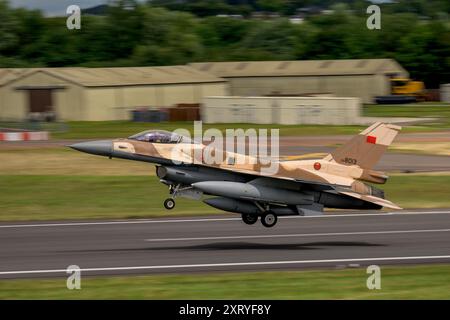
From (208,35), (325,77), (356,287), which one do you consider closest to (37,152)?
(356,287)

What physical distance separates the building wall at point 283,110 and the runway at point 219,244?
38.0 m

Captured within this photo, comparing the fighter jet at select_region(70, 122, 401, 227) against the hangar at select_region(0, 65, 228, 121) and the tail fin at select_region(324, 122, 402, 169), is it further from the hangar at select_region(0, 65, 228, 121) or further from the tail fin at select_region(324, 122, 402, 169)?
the hangar at select_region(0, 65, 228, 121)

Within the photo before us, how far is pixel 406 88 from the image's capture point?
100 m

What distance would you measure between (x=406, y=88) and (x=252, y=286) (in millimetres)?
83299

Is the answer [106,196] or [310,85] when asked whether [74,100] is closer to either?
[310,85]

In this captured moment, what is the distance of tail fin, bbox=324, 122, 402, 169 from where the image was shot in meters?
25.9

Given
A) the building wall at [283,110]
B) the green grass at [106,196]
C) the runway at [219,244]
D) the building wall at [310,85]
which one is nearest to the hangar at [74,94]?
the building wall at [283,110]

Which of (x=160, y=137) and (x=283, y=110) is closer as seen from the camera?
(x=160, y=137)

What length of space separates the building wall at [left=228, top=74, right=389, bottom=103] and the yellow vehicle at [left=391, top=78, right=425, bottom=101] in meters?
3.54

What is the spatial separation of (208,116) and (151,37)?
4385cm

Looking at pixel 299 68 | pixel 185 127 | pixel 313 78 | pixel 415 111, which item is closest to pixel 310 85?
pixel 313 78

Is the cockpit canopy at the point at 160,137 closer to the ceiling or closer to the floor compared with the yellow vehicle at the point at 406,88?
closer to the floor

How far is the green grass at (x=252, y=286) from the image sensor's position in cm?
1892

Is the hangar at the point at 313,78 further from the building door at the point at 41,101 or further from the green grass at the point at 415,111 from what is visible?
the building door at the point at 41,101
